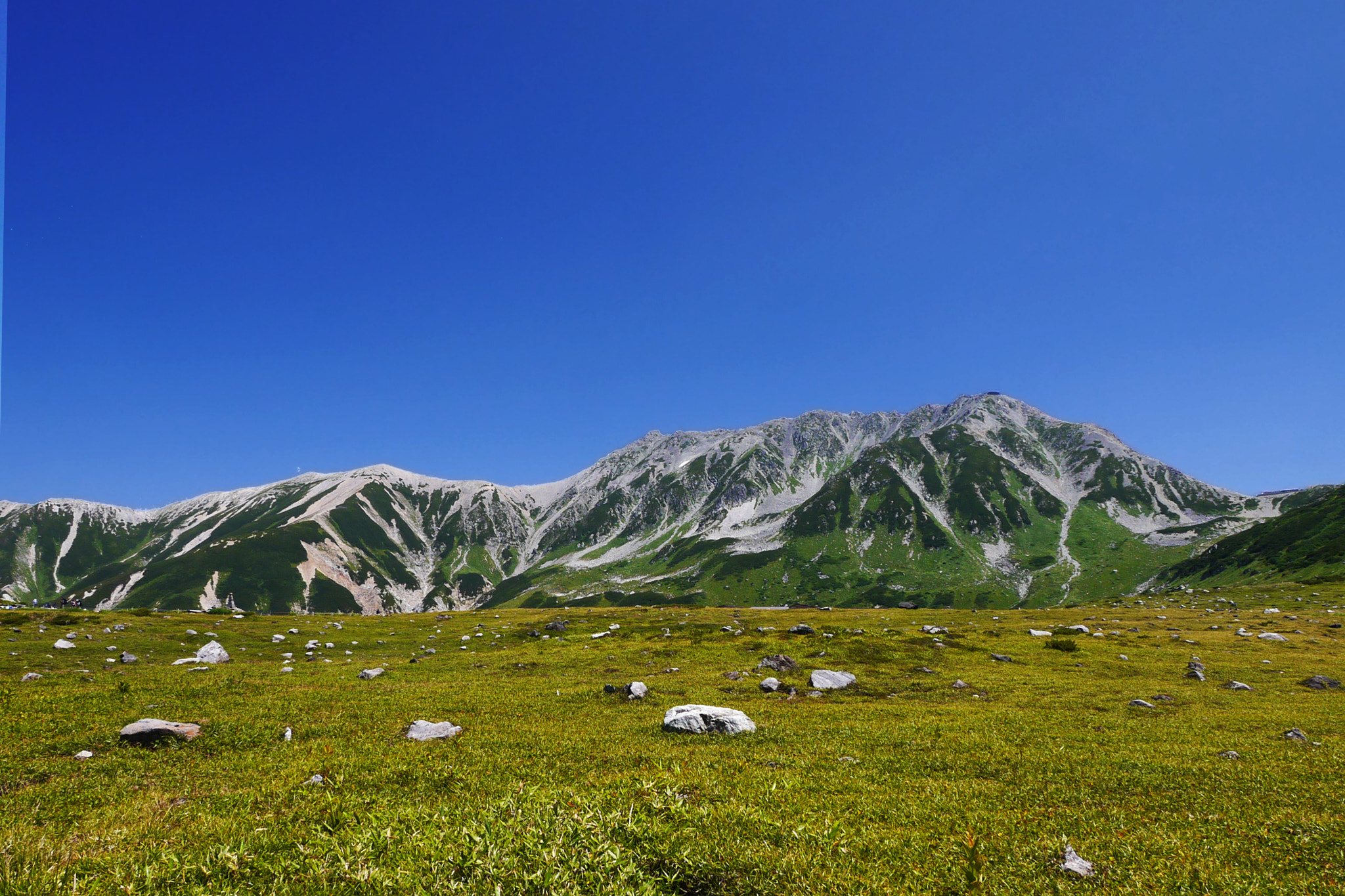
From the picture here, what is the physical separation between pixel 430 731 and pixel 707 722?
11191 mm

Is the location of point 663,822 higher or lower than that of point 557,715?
higher

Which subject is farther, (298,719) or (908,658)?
(908,658)

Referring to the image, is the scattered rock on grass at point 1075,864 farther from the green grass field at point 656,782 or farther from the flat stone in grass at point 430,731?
the flat stone in grass at point 430,731

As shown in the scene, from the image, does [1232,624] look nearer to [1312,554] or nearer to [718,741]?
[718,741]

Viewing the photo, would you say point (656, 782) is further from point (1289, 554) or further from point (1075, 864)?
point (1289, 554)

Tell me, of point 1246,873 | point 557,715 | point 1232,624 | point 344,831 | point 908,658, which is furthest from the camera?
point 1232,624

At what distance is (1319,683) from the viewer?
119ft

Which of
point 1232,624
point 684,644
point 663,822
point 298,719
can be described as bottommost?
point 1232,624

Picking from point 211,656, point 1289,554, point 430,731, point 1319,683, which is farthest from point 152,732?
point 1289,554

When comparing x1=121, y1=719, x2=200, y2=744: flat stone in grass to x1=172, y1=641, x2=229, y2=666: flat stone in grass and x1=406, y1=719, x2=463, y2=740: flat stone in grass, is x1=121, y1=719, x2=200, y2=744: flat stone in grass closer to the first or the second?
x1=406, y1=719, x2=463, y2=740: flat stone in grass

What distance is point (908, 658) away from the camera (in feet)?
150

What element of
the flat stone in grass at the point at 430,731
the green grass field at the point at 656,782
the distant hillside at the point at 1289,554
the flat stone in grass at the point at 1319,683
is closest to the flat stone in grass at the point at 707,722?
the green grass field at the point at 656,782

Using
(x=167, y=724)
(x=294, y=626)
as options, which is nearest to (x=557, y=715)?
(x=167, y=724)

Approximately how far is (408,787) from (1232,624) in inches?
4008
